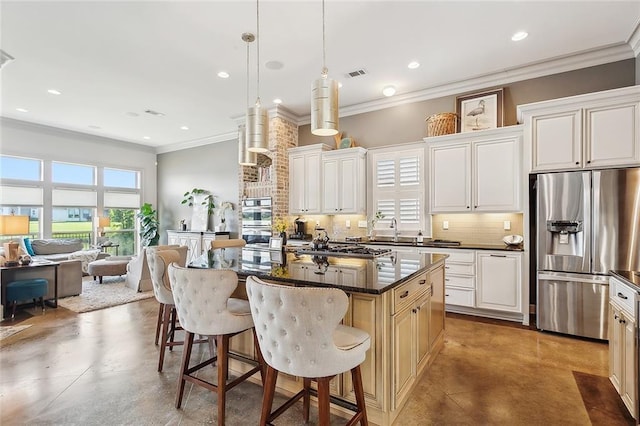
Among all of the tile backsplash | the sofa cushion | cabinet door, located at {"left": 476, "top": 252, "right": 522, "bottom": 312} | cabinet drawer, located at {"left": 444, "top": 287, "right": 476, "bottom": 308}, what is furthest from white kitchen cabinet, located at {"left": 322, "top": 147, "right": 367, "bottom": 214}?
the sofa cushion

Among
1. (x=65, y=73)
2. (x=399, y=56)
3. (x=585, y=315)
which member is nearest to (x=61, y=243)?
(x=65, y=73)

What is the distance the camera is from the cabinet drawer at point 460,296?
13.9 ft

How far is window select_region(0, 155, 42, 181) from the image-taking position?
644 centimetres

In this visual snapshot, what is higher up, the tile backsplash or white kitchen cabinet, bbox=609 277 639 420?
the tile backsplash

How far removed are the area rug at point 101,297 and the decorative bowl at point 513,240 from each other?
5.65 meters

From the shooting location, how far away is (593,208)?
3414mm

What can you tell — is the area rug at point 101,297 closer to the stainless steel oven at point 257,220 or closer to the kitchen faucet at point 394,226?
the stainless steel oven at point 257,220

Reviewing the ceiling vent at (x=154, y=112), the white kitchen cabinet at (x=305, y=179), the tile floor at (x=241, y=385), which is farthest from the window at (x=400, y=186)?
the ceiling vent at (x=154, y=112)

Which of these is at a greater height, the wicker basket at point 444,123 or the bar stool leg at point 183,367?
the wicker basket at point 444,123

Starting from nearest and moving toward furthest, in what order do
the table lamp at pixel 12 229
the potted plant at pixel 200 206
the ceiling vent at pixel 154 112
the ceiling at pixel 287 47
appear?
the ceiling at pixel 287 47, the table lamp at pixel 12 229, the ceiling vent at pixel 154 112, the potted plant at pixel 200 206

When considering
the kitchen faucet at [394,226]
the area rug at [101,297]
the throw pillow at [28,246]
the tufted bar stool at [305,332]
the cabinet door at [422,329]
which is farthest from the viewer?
the throw pillow at [28,246]

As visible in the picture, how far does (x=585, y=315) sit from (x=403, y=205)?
2.66 metres

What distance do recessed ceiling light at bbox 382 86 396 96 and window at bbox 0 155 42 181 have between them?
25.2 feet

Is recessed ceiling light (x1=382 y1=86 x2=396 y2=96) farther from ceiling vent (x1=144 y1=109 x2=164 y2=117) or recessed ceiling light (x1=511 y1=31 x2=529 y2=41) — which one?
ceiling vent (x1=144 y1=109 x2=164 y2=117)
